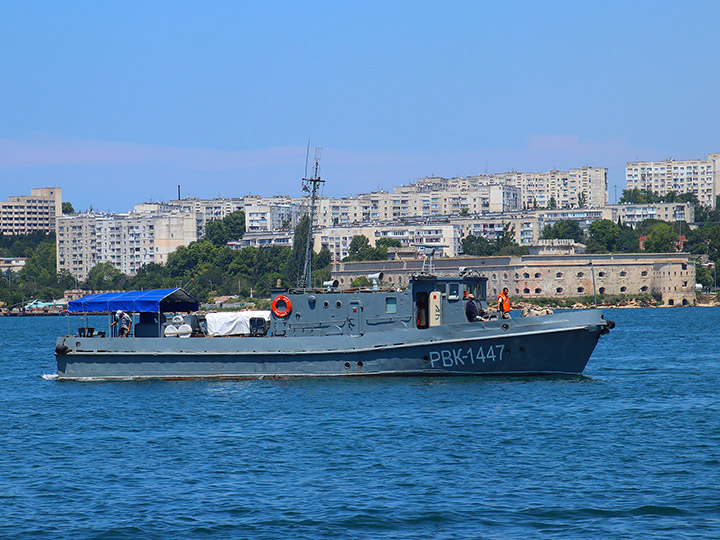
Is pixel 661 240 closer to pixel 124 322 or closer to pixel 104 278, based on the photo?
pixel 104 278

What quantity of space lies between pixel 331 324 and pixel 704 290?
123m

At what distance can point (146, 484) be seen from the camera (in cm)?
1923

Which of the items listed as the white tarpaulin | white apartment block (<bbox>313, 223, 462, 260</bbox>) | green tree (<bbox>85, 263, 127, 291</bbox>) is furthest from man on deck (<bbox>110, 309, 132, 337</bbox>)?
green tree (<bbox>85, 263, 127, 291</bbox>)

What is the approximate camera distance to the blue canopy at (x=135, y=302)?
33219mm

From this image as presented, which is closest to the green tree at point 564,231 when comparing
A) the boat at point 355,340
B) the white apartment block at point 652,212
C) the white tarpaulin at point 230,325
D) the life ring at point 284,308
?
the white apartment block at point 652,212

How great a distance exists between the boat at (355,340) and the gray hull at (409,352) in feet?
0.09

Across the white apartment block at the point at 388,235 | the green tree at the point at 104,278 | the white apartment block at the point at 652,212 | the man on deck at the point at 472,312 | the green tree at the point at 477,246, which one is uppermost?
the white apartment block at the point at 652,212

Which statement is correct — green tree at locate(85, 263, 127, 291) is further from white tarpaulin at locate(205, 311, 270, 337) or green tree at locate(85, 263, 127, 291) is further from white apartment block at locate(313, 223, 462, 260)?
white tarpaulin at locate(205, 311, 270, 337)

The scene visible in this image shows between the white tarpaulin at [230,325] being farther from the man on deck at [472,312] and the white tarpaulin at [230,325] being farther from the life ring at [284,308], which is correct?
the man on deck at [472,312]

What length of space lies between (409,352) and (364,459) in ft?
29.2

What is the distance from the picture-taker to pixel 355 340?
98.1ft

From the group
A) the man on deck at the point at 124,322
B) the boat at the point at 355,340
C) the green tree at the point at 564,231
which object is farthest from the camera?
the green tree at the point at 564,231

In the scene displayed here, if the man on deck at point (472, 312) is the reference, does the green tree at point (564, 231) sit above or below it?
above

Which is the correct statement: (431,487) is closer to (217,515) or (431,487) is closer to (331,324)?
(217,515)
